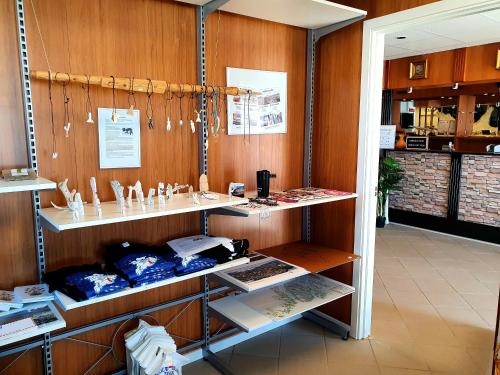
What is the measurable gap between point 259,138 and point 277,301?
1.07 metres

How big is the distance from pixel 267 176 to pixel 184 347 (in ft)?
3.90

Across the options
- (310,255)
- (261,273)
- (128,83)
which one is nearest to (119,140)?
(128,83)

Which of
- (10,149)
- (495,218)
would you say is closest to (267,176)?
(10,149)

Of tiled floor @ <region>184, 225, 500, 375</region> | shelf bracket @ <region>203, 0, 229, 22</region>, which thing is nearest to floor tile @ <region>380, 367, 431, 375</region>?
tiled floor @ <region>184, 225, 500, 375</region>

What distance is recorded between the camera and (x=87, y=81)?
176 centimetres

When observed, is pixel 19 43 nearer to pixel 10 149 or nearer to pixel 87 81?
pixel 87 81

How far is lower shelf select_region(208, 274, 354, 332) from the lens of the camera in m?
2.25

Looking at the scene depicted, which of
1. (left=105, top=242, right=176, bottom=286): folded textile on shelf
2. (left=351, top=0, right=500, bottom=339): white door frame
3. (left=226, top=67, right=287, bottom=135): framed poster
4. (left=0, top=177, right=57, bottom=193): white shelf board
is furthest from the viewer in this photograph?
(left=226, top=67, right=287, bottom=135): framed poster

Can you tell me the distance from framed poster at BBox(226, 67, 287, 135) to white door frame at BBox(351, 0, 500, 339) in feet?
1.76

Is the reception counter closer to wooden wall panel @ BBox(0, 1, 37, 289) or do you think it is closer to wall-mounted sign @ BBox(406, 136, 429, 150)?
wall-mounted sign @ BBox(406, 136, 429, 150)

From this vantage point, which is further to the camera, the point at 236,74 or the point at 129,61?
the point at 236,74

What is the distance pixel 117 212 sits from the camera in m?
1.72

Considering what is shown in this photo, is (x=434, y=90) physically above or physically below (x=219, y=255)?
above

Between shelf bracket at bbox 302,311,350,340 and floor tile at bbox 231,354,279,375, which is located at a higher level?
shelf bracket at bbox 302,311,350,340
